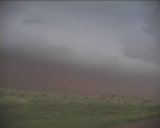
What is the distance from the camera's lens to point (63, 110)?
12.1 ft

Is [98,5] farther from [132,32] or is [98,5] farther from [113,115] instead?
[113,115]

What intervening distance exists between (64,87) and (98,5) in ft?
3.40

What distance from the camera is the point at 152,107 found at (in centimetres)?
416

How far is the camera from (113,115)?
389 cm

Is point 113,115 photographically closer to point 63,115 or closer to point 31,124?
point 63,115

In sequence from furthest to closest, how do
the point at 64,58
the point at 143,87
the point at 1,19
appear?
the point at 143,87 < the point at 64,58 < the point at 1,19

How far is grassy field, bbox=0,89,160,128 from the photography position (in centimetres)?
354

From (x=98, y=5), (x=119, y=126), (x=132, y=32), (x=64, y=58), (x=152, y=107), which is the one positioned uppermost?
(x=98, y=5)

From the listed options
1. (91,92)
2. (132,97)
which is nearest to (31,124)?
(91,92)

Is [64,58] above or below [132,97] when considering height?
above

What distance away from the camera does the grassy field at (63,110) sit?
3.54 m

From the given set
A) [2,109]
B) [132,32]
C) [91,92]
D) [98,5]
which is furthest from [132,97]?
[2,109]

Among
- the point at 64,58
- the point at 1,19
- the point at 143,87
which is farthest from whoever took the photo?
the point at 143,87

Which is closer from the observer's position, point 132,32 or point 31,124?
point 31,124
